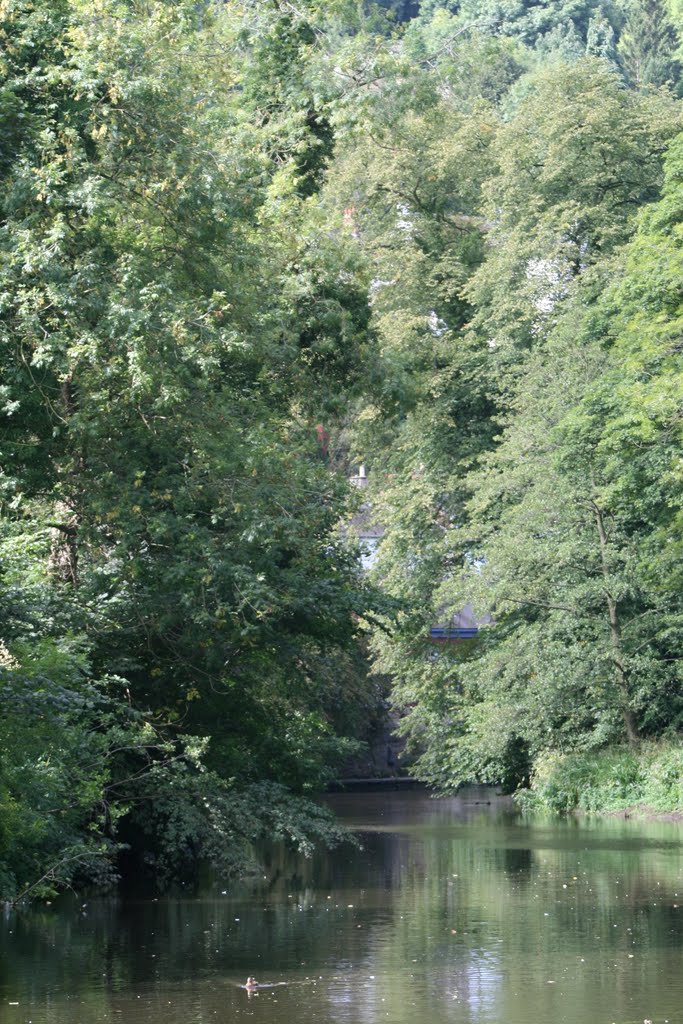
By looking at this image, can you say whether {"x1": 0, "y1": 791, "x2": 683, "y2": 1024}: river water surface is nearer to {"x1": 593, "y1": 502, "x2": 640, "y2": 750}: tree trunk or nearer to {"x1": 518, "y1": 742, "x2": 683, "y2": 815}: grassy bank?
{"x1": 518, "y1": 742, "x2": 683, "y2": 815}: grassy bank

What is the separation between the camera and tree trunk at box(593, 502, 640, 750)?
37250mm

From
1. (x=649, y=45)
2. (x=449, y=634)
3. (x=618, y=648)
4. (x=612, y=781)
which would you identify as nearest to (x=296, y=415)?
(x=618, y=648)

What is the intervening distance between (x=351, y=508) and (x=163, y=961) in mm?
11665

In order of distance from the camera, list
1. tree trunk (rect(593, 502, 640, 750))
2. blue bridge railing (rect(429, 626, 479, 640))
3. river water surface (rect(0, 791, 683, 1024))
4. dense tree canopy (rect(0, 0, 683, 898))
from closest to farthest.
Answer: river water surface (rect(0, 791, 683, 1024))
dense tree canopy (rect(0, 0, 683, 898))
tree trunk (rect(593, 502, 640, 750))
blue bridge railing (rect(429, 626, 479, 640))

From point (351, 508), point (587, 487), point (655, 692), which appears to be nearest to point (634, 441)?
point (587, 487)

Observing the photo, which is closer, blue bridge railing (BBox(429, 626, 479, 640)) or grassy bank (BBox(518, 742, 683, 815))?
grassy bank (BBox(518, 742, 683, 815))

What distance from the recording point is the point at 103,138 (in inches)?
859

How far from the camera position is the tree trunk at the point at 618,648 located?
122 feet

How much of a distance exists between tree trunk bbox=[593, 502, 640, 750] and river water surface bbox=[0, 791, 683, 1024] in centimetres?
1086

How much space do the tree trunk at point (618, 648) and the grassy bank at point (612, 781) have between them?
0.51 m

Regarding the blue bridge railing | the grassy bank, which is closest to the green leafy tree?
the blue bridge railing

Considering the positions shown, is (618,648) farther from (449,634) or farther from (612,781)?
(449,634)

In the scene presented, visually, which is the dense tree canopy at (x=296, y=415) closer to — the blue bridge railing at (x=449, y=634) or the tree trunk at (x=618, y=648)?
the tree trunk at (x=618, y=648)

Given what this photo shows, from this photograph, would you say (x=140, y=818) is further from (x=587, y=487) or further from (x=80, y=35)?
(x=587, y=487)
